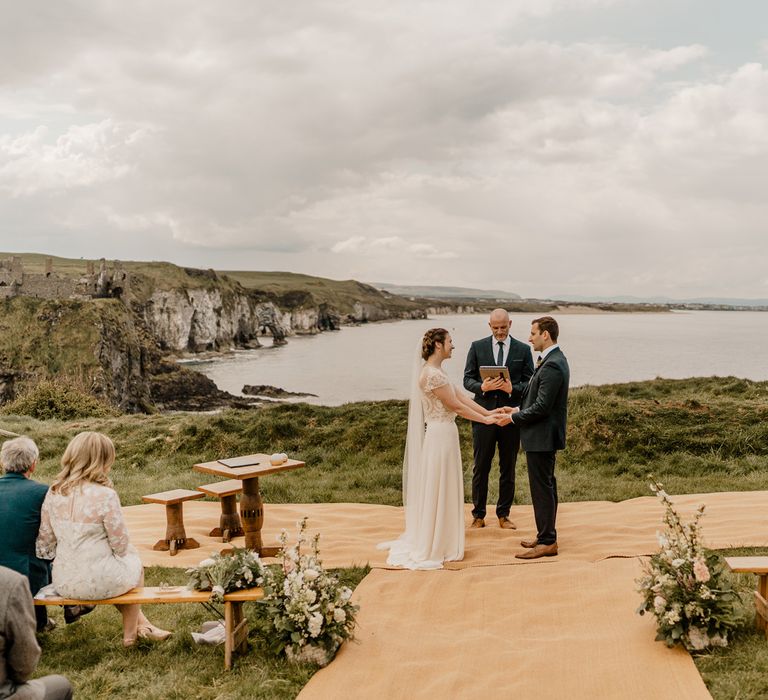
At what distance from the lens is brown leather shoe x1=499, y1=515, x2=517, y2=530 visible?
945cm

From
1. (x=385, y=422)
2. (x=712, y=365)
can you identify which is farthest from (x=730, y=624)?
(x=712, y=365)

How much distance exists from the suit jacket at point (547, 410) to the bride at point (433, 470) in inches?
31.7

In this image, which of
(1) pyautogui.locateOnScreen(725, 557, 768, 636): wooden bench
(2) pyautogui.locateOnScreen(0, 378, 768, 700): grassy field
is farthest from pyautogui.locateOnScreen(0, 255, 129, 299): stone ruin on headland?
(1) pyautogui.locateOnScreen(725, 557, 768, 636): wooden bench

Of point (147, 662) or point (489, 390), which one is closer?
point (147, 662)

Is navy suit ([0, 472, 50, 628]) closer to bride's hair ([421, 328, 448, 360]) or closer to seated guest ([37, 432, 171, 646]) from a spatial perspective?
seated guest ([37, 432, 171, 646])

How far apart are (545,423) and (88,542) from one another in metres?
5.02

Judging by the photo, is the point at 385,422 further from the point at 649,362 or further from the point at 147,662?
the point at 649,362

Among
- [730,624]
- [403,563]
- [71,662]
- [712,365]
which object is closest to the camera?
[730,624]

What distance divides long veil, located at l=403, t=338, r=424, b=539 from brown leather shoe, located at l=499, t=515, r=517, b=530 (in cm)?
163

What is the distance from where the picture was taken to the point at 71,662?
5.68 metres

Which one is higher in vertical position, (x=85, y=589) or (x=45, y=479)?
(x=85, y=589)

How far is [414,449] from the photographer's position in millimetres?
8578

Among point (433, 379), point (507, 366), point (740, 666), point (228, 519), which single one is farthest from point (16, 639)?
point (507, 366)

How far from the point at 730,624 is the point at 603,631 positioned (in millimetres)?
1017
